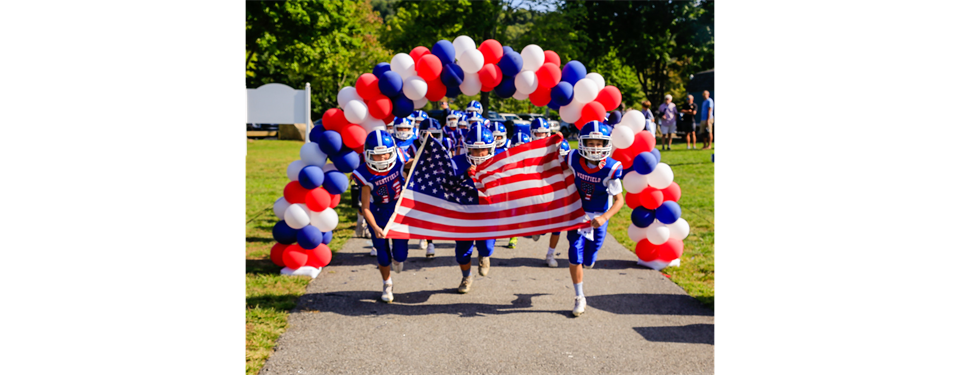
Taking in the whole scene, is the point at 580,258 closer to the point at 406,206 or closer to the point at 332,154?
the point at 406,206

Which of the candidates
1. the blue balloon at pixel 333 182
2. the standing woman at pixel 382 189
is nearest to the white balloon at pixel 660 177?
the standing woman at pixel 382 189

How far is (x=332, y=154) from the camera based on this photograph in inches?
307

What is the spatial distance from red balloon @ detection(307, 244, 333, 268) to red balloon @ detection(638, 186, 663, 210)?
14.1 feet

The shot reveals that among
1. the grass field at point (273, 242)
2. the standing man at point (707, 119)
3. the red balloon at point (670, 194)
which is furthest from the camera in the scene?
the standing man at point (707, 119)

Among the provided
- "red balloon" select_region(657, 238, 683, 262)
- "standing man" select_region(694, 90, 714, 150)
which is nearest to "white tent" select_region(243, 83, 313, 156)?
"red balloon" select_region(657, 238, 683, 262)

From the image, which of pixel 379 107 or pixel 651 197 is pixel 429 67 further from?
pixel 651 197

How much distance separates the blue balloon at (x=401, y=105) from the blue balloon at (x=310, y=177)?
1.25 m

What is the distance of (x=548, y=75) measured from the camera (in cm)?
775

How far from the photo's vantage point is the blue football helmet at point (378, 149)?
641 cm

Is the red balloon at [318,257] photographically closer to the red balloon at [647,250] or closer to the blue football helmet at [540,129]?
the blue football helmet at [540,129]

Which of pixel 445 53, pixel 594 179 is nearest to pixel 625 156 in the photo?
pixel 594 179

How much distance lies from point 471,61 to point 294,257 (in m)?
3.42

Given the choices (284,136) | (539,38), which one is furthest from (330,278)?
(284,136)
